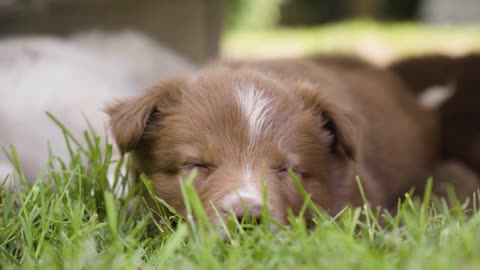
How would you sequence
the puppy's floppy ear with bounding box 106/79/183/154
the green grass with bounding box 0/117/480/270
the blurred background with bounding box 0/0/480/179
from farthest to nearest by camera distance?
the blurred background with bounding box 0/0/480/179, the puppy's floppy ear with bounding box 106/79/183/154, the green grass with bounding box 0/117/480/270

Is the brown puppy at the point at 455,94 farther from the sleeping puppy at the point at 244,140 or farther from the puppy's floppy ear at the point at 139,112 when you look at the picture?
the puppy's floppy ear at the point at 139,112

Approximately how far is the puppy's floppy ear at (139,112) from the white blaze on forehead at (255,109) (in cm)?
36

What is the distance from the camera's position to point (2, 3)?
593 cm

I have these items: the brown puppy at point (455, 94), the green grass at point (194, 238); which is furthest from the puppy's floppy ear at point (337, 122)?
the brown puppy at point (455, 94)

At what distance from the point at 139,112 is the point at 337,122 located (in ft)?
3.08

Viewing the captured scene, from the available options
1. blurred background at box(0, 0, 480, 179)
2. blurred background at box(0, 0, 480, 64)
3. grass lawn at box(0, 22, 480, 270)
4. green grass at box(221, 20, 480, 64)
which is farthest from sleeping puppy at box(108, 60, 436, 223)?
green grass at box(221, 20, 480, 64)

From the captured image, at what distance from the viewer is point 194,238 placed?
294 cm

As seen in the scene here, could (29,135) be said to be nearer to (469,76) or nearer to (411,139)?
(411,139)

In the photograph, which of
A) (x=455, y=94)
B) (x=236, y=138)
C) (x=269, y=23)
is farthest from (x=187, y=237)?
(x=269, y=23)

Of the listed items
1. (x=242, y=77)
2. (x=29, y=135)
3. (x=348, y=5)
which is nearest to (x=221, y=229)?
(x=242, y=77)

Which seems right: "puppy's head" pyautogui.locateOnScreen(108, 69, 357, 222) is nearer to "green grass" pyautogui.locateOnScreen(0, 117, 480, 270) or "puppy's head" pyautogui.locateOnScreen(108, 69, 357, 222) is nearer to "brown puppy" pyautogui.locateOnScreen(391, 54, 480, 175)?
"green grass" pyautogui.locateOnScreen(0, 117, 480, 270)

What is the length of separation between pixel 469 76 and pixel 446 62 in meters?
0.31

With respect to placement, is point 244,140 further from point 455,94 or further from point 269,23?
point 269,23

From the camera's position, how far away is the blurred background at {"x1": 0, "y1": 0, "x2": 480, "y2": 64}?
23.8ft
